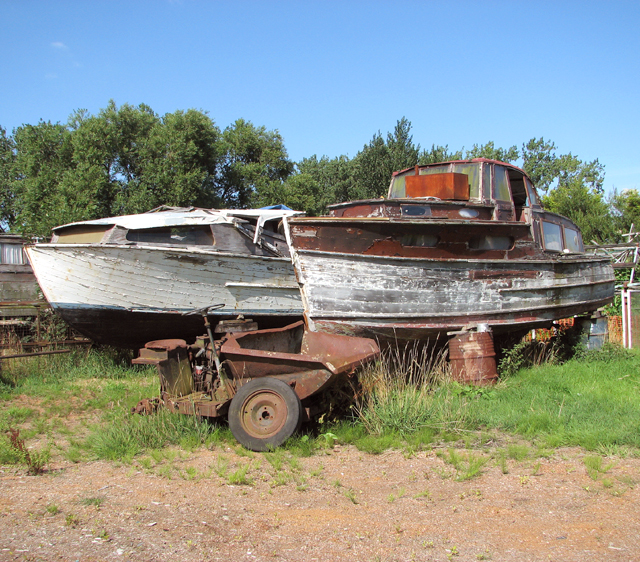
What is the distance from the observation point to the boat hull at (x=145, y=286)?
8203 mm

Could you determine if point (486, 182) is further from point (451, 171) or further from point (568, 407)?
point (568, 407)

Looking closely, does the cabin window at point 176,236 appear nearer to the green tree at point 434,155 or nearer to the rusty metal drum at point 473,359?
the rusty metal drum at point 473,359

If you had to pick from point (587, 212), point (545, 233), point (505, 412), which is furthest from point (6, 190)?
point (587, 212)

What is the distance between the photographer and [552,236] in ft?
30.4

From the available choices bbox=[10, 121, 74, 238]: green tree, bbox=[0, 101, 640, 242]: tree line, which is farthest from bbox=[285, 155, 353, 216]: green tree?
bbox=[10, 121, 74, 238]: green tree

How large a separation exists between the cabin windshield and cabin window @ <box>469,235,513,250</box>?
89cm

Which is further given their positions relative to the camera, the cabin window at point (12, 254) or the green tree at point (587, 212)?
the green tree at point (587, 212)

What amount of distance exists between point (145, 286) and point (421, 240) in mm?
4610

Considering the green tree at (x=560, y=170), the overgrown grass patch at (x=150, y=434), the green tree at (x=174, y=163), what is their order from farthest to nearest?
the green tree at (x=560, y=170) → the green tree at (x=174, y=163) → the overgrown grass patch at (x=150, y=434)

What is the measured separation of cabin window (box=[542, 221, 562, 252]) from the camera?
8.96 m

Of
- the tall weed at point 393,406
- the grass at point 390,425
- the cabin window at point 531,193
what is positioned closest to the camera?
the grass at point 390,425

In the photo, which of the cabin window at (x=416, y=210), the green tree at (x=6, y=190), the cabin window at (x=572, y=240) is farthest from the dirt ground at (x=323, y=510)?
the green tree at (x=6, y=190)

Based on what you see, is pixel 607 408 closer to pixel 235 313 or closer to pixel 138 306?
pixel 235 313

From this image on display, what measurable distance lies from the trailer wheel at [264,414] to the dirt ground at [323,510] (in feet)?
0.64
